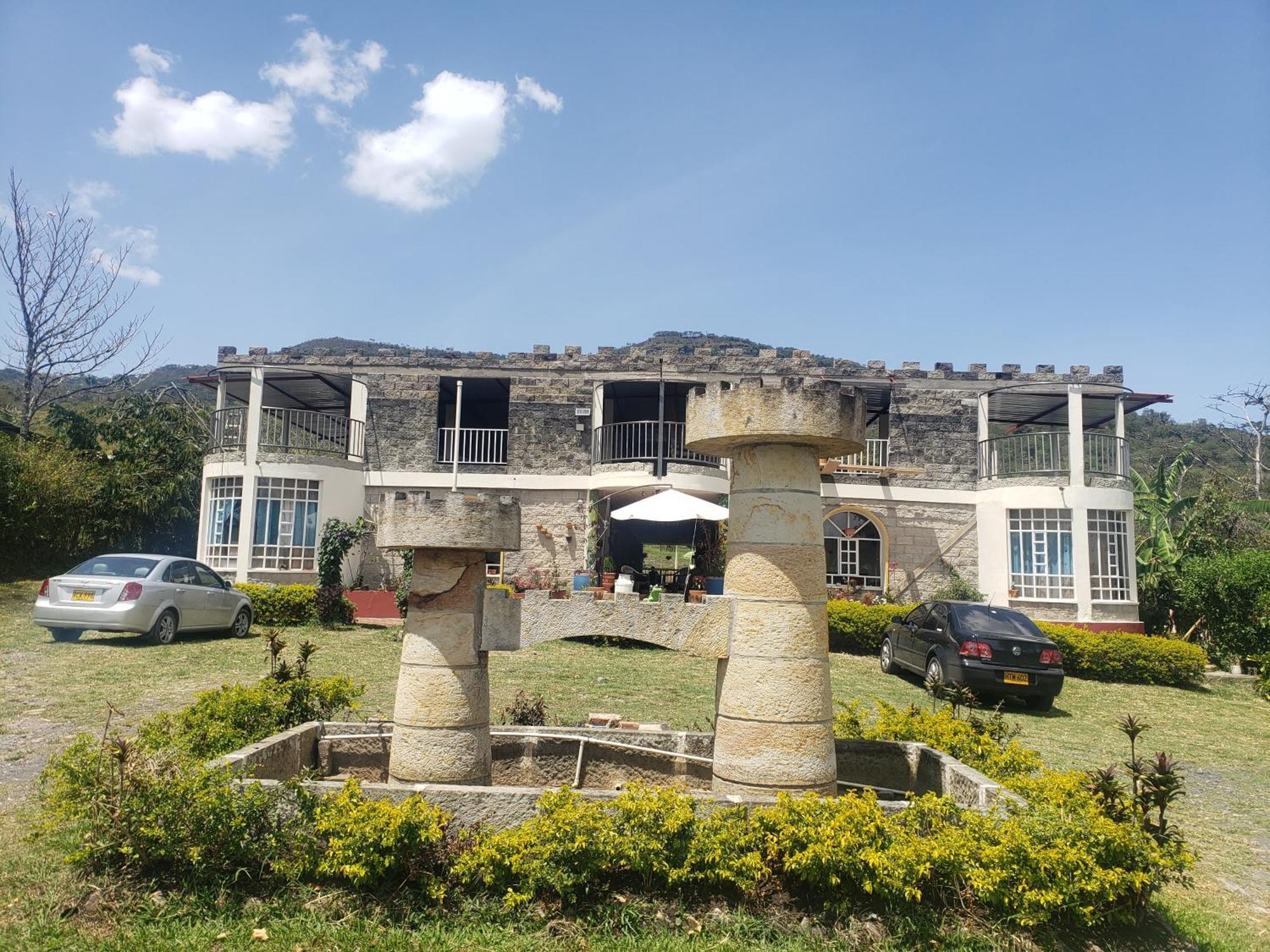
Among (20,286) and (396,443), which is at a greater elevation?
(20,286)

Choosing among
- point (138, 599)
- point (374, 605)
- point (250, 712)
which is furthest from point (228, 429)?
point (250, 712)

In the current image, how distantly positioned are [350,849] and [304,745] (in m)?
2.05

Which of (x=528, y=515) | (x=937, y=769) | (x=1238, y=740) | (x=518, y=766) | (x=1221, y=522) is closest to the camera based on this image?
(x=937, y=769)

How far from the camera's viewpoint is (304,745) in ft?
17.8

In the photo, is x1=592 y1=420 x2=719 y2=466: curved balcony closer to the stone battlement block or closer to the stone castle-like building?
the stone castle-like building

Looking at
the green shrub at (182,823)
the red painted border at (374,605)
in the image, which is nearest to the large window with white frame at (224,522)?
the red painted border at (374,605)

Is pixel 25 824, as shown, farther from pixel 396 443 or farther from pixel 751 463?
pixel 396 443

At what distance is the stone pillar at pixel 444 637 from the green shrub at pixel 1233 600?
55.4ft

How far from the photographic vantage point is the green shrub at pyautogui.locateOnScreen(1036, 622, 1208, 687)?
47.3 ft

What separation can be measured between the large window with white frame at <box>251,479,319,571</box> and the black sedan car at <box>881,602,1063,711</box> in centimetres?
1336

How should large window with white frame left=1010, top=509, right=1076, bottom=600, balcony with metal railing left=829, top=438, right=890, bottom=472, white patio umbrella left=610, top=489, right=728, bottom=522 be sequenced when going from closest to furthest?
1. white patio umbrella left=610, top=489, right=728, bottom=522
2. large window with white frame left=1010, top=509, right=1076, bottom=600
3. balcony with metal railing left=829, top=438, right=890, bottom=472

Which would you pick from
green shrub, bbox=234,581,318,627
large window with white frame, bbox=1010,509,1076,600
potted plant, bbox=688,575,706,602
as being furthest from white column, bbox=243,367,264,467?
large window with white frame, bbox=1010,509,1076,600

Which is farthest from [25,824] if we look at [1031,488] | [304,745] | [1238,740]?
[1031,488]

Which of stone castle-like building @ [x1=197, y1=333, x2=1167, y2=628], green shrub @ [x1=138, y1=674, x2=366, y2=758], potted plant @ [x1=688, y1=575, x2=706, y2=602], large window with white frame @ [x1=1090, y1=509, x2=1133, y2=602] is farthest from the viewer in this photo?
stone castle-like building @ [x1=197, y1=333, x2=1167, y2=628]
